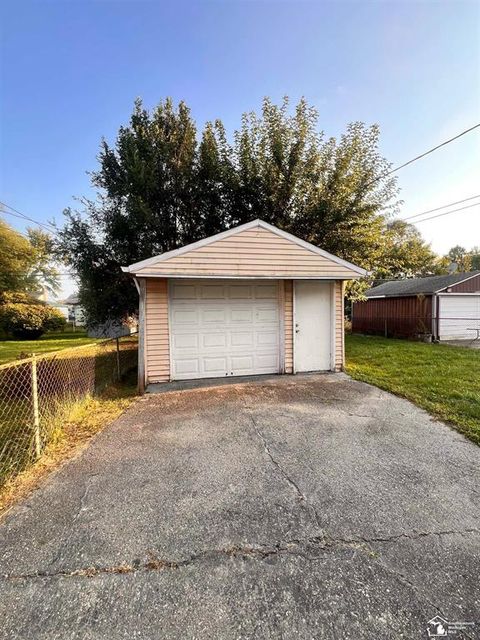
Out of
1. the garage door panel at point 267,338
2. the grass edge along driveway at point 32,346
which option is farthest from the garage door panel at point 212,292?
the grass edge along driveway at point 32,346

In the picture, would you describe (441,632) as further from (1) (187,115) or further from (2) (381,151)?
(1) (187,115)

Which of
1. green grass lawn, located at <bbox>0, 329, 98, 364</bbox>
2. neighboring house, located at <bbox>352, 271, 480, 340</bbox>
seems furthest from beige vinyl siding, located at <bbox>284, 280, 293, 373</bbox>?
neighboring house, located at <bbox>352, 271, 480, 340</bbox>

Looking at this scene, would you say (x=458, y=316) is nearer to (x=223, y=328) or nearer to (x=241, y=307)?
(x=241, y=307)

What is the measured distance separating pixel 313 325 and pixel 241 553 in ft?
19.1

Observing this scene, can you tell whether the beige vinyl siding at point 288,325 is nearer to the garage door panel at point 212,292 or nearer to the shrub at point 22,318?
the garage door panel at point 212,292

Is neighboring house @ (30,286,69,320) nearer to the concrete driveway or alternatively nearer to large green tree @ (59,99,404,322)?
large green tree @ (59,99,404,322)

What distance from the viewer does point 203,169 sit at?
398 inches

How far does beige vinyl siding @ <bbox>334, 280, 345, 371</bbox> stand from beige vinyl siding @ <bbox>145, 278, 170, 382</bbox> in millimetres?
4010

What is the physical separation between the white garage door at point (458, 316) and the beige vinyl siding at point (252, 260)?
404 inches

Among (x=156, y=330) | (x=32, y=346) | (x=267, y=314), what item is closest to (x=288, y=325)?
(x=267, y=314)

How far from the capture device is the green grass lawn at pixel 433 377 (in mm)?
4652

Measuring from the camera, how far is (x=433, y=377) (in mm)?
6848

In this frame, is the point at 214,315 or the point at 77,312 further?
the point at 77,312

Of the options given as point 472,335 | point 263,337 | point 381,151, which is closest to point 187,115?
point 381,151
